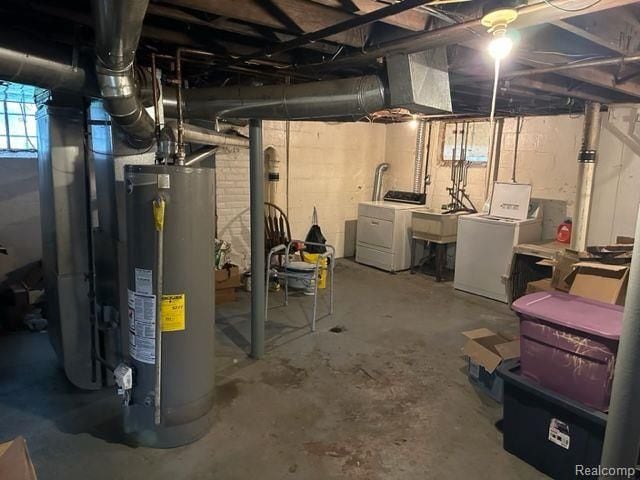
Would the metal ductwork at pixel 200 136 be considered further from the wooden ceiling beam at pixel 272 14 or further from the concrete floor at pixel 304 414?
the concrete floor at pixel 304 414

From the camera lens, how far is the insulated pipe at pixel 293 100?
2186 mm

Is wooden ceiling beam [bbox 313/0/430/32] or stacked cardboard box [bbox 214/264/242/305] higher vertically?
wooden ceiling beam [bbox 313/0/430/32]

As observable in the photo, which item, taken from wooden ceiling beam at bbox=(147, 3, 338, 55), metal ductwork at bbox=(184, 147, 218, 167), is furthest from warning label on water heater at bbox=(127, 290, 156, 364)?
wooden ceiling beam at bbox=(147, 3, 338, 55)

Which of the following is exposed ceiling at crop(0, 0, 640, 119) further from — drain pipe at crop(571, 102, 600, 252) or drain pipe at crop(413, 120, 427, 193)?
drain pipe at crop(413, 120, 427, 193)

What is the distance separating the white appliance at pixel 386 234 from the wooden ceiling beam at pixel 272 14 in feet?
11.3

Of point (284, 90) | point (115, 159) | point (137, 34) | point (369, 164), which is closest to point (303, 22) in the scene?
point (284, 90)

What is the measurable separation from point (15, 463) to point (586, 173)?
4069 mm

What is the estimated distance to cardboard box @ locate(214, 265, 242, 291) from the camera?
4.15m

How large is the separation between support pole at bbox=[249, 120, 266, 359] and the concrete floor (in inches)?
8.2

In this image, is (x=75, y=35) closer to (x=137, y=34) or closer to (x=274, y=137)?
(x=137, y=34)

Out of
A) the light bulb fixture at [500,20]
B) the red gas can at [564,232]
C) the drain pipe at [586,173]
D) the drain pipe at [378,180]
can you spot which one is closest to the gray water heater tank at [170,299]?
the light bulb fixture at [500,20]

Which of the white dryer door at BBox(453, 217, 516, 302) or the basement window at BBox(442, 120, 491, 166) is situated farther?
the basement window at BBox(442, 120, 491, 166)

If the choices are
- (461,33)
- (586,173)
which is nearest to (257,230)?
(461,33)

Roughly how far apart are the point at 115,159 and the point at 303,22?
1237 mm
